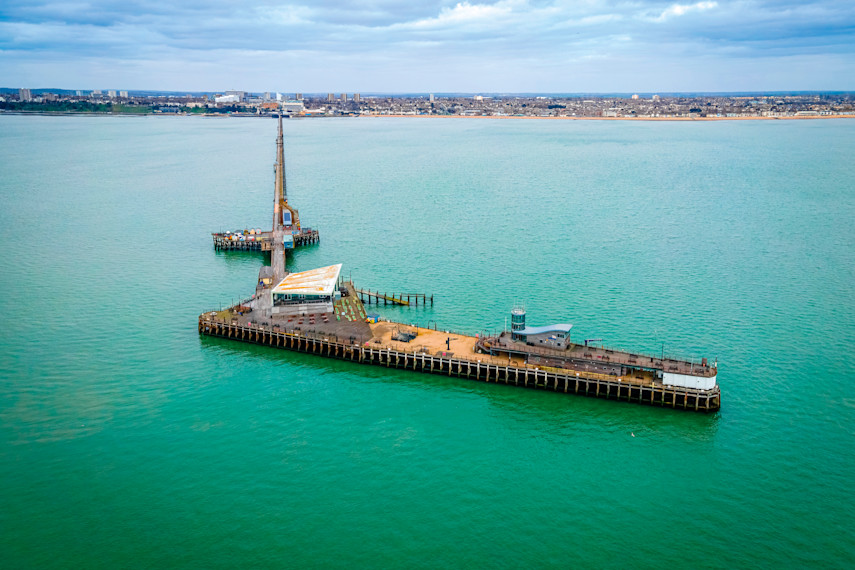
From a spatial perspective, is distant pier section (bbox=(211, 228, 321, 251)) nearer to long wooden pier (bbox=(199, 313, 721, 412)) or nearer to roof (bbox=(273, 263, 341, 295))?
roof (bbox=(273, 263, 341, 295))

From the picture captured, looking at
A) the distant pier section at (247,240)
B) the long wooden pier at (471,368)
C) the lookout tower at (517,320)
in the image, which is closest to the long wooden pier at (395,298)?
the long wooden pier at (471,368)

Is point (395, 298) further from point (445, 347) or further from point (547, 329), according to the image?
point (547, 329)

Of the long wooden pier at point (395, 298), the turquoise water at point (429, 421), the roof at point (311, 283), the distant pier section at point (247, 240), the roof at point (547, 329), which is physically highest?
the distant pier section at point (247, 240)

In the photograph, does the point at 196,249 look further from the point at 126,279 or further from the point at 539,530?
the point at 539,530

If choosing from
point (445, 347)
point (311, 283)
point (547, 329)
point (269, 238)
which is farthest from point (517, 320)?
point (269, 238)

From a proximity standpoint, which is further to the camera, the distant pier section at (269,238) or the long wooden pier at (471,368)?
the distant pier section at (269,238)

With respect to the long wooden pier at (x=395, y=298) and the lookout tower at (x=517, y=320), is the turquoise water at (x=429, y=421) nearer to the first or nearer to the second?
the long wooden pier at (x=395, y=298)
